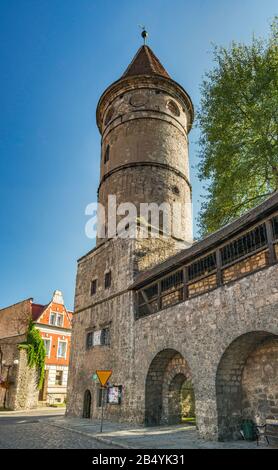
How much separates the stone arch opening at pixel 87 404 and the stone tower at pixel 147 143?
30.4ft

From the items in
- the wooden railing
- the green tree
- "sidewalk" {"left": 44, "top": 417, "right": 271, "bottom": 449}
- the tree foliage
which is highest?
the green tree

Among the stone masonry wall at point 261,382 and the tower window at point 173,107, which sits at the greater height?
the tower window at point 173,107

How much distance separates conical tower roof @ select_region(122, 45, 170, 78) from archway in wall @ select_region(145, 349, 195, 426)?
54.9 ft

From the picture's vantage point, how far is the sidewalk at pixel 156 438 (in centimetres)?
822

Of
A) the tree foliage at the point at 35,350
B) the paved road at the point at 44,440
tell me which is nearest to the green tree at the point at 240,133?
the paved road at the point at 44,440

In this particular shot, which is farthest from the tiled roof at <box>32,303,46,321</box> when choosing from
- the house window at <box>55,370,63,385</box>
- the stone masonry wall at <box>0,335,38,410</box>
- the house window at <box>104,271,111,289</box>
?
the house window at <box>104,271,111,289</box>

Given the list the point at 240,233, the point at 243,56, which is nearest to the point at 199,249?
the point at 240,233

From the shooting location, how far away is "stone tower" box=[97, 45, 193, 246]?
18812 millimetres

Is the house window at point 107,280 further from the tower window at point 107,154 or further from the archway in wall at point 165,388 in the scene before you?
the tower window at point 107,154

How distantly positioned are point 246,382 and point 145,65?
20376 mm

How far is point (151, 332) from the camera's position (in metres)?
13.0

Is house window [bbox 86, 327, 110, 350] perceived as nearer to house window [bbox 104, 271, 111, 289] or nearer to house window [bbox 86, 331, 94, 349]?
house window [bbox 86, 331, 94, 349]

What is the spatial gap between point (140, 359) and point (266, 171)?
9800 mm

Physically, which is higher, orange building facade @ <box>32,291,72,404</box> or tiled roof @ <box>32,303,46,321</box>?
tiled roof @ <box>32,303,46,321</box>
